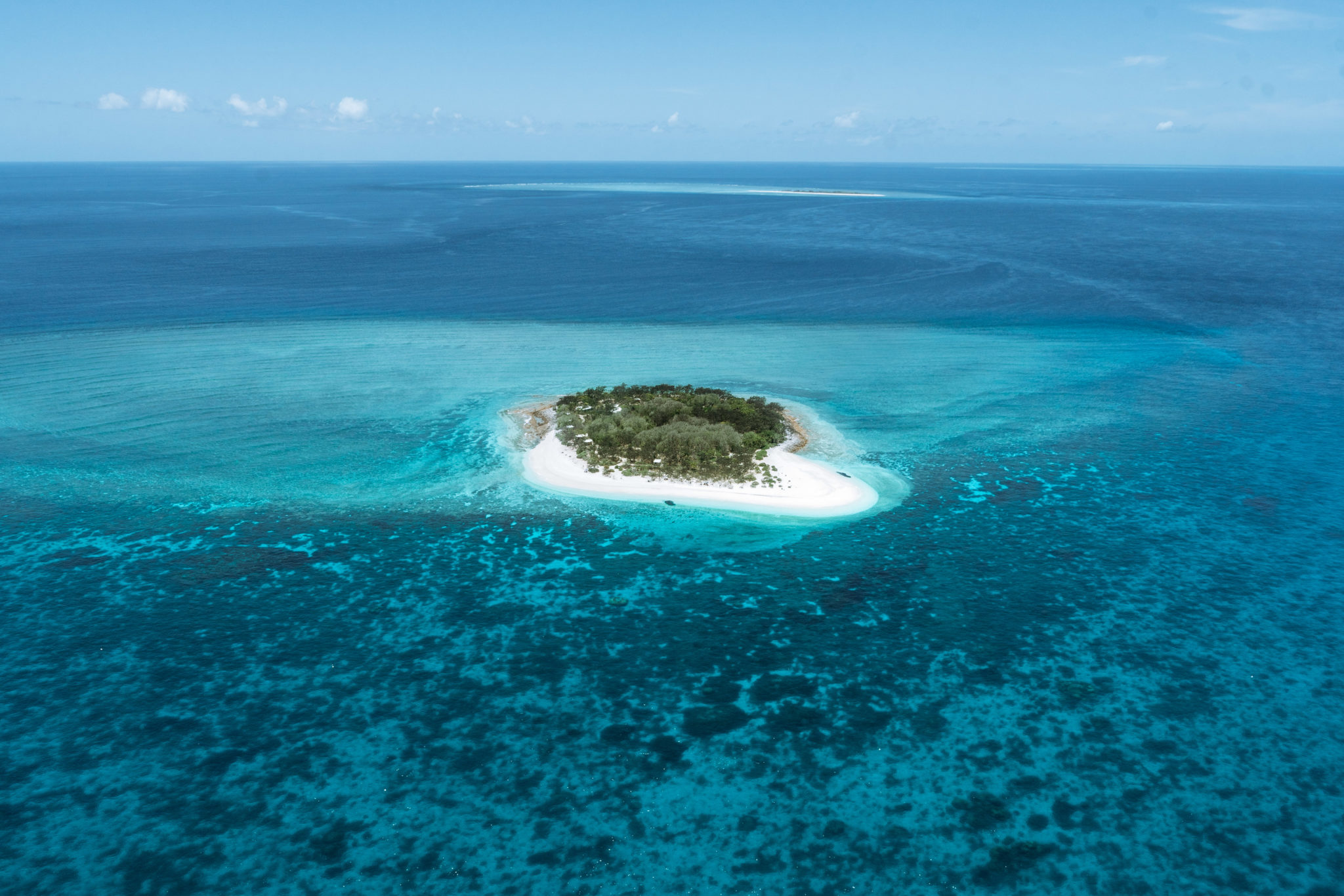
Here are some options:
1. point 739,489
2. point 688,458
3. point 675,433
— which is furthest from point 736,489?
point 675,433

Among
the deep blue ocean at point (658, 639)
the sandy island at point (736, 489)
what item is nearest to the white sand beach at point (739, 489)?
the sandy island at point (736, 489)

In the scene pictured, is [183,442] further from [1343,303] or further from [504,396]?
[1343,303]

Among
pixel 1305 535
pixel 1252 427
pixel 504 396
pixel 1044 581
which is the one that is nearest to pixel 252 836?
pixel 1044 581

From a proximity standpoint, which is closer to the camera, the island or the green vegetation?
the island

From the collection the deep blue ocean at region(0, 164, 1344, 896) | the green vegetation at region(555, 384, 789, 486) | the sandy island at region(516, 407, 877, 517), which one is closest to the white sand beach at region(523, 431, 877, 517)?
the sandy island at region(516, 407, 877, 517)

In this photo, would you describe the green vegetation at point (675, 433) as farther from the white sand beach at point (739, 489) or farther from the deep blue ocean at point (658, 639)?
the deep blue ocean at point (658, 639)

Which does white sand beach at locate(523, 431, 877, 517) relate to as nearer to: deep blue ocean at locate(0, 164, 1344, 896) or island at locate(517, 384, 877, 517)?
island at locate(517, 384, 877, 517)
